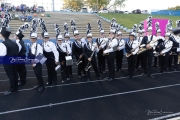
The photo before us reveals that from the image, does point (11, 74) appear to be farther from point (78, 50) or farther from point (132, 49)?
point (132, 49)

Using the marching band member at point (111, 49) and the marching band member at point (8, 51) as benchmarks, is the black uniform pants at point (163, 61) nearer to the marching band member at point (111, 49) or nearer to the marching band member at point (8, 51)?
the marching band member at point (111, 49)

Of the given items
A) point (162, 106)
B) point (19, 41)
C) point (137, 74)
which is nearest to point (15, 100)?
point (19, 41)

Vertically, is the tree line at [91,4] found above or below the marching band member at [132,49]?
above

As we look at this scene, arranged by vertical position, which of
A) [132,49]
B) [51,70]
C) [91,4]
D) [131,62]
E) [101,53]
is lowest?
[51,70]

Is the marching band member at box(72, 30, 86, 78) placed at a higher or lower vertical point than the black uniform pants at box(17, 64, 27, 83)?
higher

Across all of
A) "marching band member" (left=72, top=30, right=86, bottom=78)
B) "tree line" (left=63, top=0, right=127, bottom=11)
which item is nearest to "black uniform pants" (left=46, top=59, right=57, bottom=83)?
"marching band member" (left=72, top=30, right=86, bottom=78)

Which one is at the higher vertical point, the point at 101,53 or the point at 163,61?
the point at 101,53

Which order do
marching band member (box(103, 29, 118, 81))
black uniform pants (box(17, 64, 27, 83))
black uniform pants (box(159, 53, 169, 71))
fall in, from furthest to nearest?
black uniform pants (box(159, 53, 169, 71)) < marching band member (box(103, 29, 118, 81)) < black uniform pants (box(17, 64, 27, 83))

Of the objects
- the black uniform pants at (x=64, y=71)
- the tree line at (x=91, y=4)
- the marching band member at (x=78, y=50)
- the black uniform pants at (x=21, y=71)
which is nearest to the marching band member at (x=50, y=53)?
the black uniform pants at (x=64, y=71)

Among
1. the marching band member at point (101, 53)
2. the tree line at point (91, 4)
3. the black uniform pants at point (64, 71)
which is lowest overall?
the black uniform pants at point (64, 71)

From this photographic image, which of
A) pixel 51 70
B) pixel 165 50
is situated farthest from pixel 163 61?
pixel 51 70

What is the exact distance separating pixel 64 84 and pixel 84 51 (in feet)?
4.91

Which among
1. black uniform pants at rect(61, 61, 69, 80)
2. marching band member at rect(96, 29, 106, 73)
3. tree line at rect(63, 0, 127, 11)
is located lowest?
black uniform pants at rect(61, 61, 69, 80)

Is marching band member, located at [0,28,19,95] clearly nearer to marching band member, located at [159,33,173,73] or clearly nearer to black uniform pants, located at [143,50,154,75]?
black uniform pants, located at [143,50,154,75]
